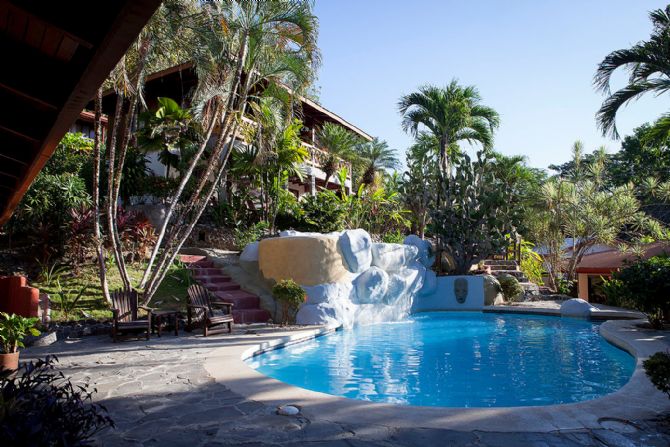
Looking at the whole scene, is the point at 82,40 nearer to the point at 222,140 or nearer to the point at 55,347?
the point at 55,347

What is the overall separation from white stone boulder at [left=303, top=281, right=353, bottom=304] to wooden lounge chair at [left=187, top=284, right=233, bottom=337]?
2.65 m

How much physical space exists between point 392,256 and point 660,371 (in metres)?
11.2

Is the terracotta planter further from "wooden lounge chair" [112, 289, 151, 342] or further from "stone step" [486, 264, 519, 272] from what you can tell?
"stone step" [486, 264, 519, 272]

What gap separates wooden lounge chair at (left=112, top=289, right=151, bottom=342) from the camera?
8.52 metres

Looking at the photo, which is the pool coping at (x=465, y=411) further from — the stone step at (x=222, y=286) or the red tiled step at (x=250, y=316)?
the stone step at (x=222, y=286)

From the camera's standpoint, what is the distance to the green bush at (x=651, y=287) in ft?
30.2

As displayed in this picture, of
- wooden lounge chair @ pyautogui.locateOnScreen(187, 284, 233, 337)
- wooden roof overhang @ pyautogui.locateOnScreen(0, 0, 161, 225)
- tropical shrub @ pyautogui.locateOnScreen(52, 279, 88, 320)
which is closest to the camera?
wooden roof overhang @ pyautogui.locateOnScreen(0, 0, 161, 225)

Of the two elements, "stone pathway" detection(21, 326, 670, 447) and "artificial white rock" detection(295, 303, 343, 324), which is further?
"artificial white rock" detection(295, 303, 343, 324)

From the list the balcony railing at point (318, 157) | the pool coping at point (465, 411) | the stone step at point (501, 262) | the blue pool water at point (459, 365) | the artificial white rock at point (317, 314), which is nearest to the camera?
the pool coping at point (465, 411)

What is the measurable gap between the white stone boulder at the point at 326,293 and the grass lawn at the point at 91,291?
Answer: 317 centimetres

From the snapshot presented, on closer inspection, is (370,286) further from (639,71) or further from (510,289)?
(639,71)

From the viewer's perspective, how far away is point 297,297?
11.1 metres

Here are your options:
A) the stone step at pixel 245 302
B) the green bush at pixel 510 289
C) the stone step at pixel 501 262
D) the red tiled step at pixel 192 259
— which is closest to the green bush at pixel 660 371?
the stone step at pixel 245 302

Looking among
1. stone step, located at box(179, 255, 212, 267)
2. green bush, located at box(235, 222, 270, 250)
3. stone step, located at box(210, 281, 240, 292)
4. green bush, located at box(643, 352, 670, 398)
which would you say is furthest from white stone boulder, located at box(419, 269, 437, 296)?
green bush, located at box(643, 352, 670, 398)
